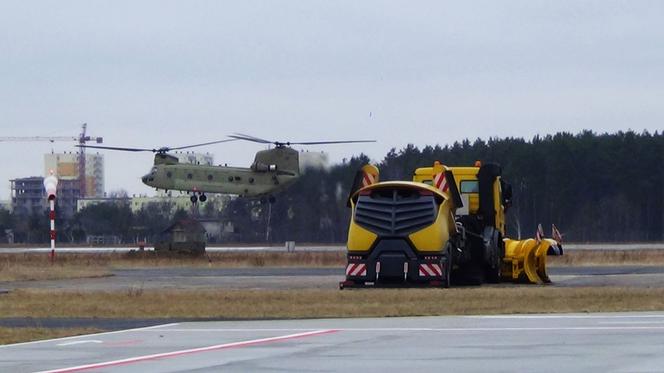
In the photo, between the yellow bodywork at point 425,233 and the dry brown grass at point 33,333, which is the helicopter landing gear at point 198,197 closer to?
the yellow bodywork at point 425,233

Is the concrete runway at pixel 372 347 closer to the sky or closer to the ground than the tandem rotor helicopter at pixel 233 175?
closer to the ground

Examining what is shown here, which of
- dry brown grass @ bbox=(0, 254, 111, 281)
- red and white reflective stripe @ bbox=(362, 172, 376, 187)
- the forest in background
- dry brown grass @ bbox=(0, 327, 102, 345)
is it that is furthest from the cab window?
the forest in background

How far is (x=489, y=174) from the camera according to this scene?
34719 mm

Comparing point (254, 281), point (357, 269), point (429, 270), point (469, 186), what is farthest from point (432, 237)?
point (254, 281)

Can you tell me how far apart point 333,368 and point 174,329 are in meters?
6.75

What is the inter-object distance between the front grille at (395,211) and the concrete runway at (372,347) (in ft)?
31.9

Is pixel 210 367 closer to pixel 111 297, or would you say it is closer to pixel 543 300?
pixel 543 300

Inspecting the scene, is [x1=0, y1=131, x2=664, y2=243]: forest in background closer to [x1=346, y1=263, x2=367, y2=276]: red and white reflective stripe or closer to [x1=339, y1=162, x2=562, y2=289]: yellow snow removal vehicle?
[x1=339, y1=162, x2=562, y2=289]: yellow snow removal vehicle

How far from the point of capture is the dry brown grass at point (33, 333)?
63.9 feet

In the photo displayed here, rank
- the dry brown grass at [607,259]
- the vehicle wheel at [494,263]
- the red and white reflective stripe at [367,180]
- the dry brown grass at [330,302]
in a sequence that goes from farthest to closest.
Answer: the dry brown grass at [607,259] → the vehicle wheel at [494,263] → the red and white reflective stripe at [367,180] → the dry brown grass at [330,302]

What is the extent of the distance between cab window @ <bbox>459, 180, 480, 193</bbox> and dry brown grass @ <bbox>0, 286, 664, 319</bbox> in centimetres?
392

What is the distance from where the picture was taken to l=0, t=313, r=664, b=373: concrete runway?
A: 14867 millimetres

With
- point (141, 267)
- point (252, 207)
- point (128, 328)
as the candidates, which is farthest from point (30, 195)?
point (128, 328)

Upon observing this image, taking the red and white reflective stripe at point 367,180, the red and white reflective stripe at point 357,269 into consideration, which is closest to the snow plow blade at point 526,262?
the red and white reflective stripe at point 367,180
